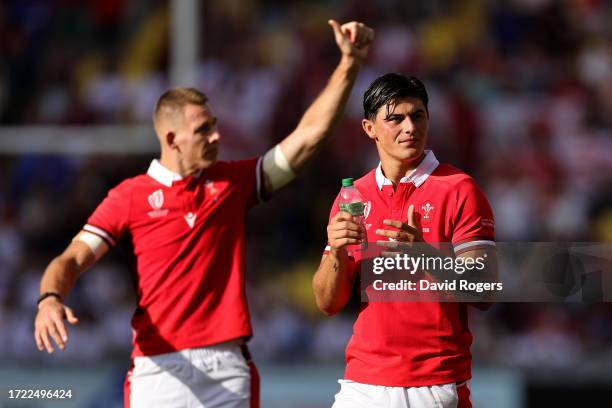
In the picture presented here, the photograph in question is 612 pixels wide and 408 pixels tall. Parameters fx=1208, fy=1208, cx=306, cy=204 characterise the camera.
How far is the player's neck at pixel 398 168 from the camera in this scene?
15.1ft

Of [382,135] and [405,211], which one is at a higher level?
[382,135]

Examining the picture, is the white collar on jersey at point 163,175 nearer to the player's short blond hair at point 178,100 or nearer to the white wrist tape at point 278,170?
the player's short blond hair at point 178,100

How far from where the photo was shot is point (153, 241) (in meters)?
5.71

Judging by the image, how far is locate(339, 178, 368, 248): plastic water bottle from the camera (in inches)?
170

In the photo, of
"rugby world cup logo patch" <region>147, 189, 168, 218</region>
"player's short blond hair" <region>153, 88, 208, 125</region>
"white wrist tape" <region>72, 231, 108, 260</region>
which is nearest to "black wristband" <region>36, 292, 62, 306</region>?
"white wrist tape" <region>72, 231, 108, 260</region>

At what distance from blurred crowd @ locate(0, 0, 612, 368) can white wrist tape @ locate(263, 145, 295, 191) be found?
12.2 feet

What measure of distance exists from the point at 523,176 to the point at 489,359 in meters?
1.92

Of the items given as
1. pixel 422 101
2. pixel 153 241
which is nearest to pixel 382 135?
pixel 422 101

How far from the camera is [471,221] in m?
4.43

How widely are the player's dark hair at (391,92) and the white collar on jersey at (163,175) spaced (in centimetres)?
145

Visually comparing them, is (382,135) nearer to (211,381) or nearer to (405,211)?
(405,211)

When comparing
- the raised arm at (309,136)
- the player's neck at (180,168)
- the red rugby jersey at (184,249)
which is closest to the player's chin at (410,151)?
the raised arm at (309,136)

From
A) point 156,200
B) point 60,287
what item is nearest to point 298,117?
point 156,200

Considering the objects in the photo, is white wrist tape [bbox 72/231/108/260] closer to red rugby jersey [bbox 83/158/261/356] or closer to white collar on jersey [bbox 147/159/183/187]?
red rugby jersey [bbox 83/158/261/356]
